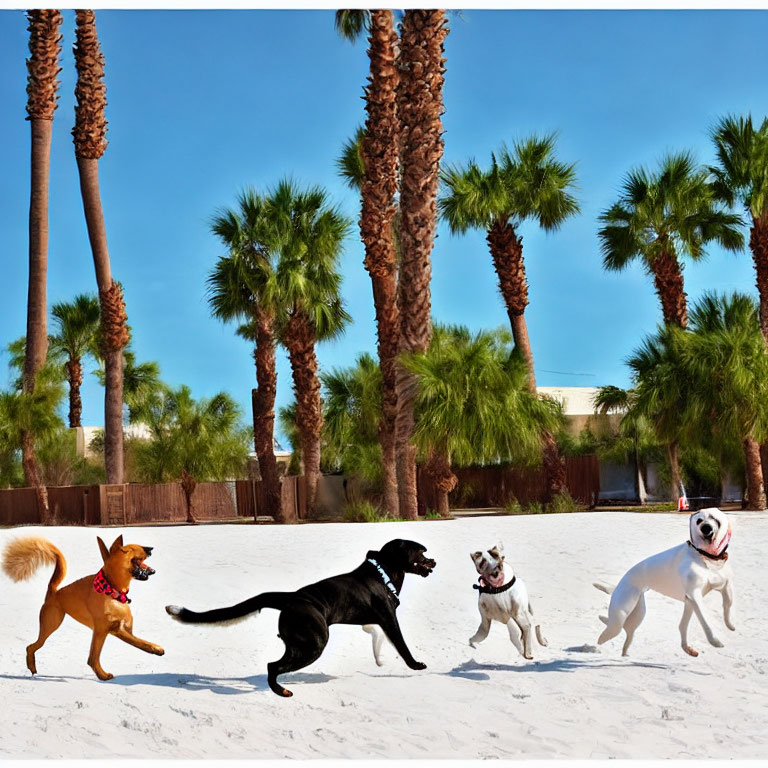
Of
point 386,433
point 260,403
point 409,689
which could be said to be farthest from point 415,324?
point 409,689

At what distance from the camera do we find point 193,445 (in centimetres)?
3117

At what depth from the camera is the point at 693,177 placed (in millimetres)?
25328

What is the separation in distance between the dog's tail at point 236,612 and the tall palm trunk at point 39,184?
882 inches

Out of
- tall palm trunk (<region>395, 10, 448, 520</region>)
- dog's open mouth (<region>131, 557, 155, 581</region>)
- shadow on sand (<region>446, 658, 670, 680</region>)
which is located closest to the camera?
dog's open mouth (<region>131, 557, 155, 581</region>)

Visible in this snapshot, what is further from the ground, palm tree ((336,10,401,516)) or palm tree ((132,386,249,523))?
palm tree ((336,10,401,516))

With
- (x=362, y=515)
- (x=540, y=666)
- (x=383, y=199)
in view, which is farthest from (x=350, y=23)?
(x=540, y=666)

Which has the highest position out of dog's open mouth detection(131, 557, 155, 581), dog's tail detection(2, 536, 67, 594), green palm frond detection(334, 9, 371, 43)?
green palm frond detection(334, 9, 371, 43)

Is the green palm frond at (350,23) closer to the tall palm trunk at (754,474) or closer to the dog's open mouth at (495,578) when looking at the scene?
the tall palm trunk at (754,474)

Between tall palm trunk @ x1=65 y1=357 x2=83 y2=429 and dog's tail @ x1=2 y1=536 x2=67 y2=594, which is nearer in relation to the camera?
dog's tail @ x1=2 y1=536 x2=67 y2=594

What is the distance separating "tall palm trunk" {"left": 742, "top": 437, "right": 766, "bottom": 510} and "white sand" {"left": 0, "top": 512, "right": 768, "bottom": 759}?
9183mm

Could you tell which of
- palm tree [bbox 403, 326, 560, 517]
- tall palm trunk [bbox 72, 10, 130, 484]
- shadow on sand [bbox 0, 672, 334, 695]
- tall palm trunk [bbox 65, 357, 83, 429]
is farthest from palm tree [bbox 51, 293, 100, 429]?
shadow on sand [bbox 0, 672, 334, 695]

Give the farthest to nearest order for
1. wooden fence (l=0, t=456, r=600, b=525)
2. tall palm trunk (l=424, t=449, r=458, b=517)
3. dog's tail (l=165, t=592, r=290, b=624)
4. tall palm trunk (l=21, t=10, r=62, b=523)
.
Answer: tall palm trunk (l=21, t=10, r=62, b=523) → wooden fence (l=0, t=456, r=600, b=525) → tall palm trunk (l=424, t=449, r=458, b=517) → dog's tail (l=165, t=592, r=290, b=624)

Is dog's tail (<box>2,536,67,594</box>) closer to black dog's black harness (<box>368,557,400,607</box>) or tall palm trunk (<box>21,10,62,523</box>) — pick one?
black dog's black harness (<box>368,557,400,607</box>)

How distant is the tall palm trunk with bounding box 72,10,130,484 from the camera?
2648 centimetres
